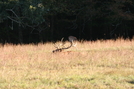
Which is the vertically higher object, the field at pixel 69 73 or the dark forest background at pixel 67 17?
the dark forest background at pixel 67 17

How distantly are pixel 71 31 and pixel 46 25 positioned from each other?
3014 mm

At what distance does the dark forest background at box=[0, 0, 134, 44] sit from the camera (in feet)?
70.5

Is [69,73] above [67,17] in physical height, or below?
below

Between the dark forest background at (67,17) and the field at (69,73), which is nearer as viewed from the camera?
the field at (69,73)

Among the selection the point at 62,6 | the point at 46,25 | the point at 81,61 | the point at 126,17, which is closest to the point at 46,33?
the point at 46,25

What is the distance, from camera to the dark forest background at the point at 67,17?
21484 millimetres

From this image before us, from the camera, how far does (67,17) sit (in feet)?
97.3

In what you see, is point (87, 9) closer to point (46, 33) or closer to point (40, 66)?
point (46, 33)

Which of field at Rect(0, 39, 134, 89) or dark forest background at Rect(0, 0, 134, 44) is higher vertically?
dark forest background at Rect(0, 0, 134, 44)

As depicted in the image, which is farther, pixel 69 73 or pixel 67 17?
pixel 67 17

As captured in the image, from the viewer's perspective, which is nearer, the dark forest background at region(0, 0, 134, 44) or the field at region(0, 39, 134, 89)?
the field at region(0, 39, 134, 89)

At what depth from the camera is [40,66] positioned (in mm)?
9281

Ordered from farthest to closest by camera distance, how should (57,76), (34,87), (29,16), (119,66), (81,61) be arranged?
(29,16)
(81,61)
(119,66)
(57,76)
(34,87)

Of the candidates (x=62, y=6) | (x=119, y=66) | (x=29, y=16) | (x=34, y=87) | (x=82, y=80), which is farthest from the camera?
(x=62, y=6)
